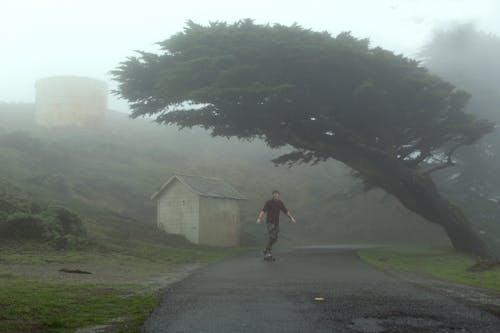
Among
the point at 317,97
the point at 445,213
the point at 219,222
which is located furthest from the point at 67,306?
the point at 219,222

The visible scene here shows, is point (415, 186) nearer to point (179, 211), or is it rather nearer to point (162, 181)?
point (179, 211)

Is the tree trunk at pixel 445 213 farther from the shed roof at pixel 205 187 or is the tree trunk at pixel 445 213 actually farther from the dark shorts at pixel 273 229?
the dark shorts at pixel 273 229

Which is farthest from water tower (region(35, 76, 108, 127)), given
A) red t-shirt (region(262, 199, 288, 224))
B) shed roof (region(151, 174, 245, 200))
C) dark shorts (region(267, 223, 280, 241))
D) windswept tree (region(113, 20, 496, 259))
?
red t-shirt (region(262, 199, 288, 224))

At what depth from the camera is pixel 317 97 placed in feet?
82.1

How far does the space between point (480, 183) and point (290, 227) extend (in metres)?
16.1

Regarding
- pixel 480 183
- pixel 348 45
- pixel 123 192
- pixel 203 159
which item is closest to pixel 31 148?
pixel 123 192

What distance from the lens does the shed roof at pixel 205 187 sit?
3092 cm

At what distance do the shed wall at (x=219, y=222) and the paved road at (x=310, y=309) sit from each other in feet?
65.6

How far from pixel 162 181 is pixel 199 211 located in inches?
872

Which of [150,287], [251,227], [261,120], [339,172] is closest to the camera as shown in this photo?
[150,287]

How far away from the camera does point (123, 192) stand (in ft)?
142

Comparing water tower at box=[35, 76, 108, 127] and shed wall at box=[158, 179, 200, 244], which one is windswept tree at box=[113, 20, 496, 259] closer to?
shed wall at box=[158, 179, 200, 244]

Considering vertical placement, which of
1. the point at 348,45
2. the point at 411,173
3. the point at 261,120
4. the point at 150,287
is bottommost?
the point at 150,287

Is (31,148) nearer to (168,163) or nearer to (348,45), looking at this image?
(168,163)
